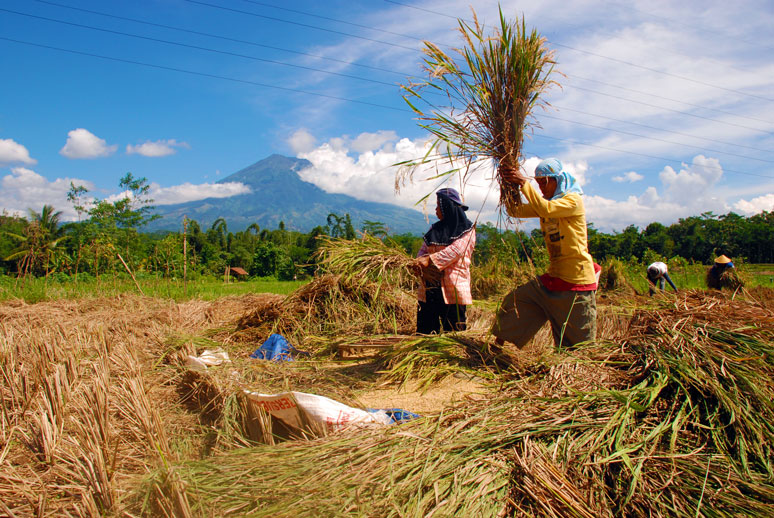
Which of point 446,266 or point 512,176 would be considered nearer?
point 512,176

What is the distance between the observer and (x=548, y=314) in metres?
2.96

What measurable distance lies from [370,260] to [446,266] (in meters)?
0.61

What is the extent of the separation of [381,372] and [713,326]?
1.94 meters

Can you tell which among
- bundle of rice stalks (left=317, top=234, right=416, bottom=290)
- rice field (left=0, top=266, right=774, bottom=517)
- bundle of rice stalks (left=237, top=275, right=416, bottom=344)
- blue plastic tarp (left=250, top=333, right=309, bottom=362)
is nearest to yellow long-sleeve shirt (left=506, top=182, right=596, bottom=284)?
rice field (left=0, top=266, right=774, bottom=517)

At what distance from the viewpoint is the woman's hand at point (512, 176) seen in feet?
8.65

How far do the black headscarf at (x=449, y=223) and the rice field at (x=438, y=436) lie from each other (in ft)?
3.25

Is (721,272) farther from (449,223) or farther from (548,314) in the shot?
(449,223)

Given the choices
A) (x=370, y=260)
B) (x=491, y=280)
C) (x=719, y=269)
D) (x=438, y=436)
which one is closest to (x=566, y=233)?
(x=370, y=260)

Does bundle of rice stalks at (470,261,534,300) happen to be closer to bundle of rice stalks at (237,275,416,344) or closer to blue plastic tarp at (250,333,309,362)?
bundle of rice stalks at (237,275,416,344)

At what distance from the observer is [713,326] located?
2.22 m

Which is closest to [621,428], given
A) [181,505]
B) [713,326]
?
[713,326]

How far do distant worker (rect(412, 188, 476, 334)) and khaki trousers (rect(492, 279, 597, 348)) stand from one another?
466 mm

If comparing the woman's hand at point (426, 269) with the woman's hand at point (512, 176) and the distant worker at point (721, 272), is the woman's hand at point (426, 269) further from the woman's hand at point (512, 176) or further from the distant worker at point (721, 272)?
the distant worker at point (721, 272)

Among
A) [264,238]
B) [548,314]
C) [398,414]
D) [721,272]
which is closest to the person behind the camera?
[398,414]
